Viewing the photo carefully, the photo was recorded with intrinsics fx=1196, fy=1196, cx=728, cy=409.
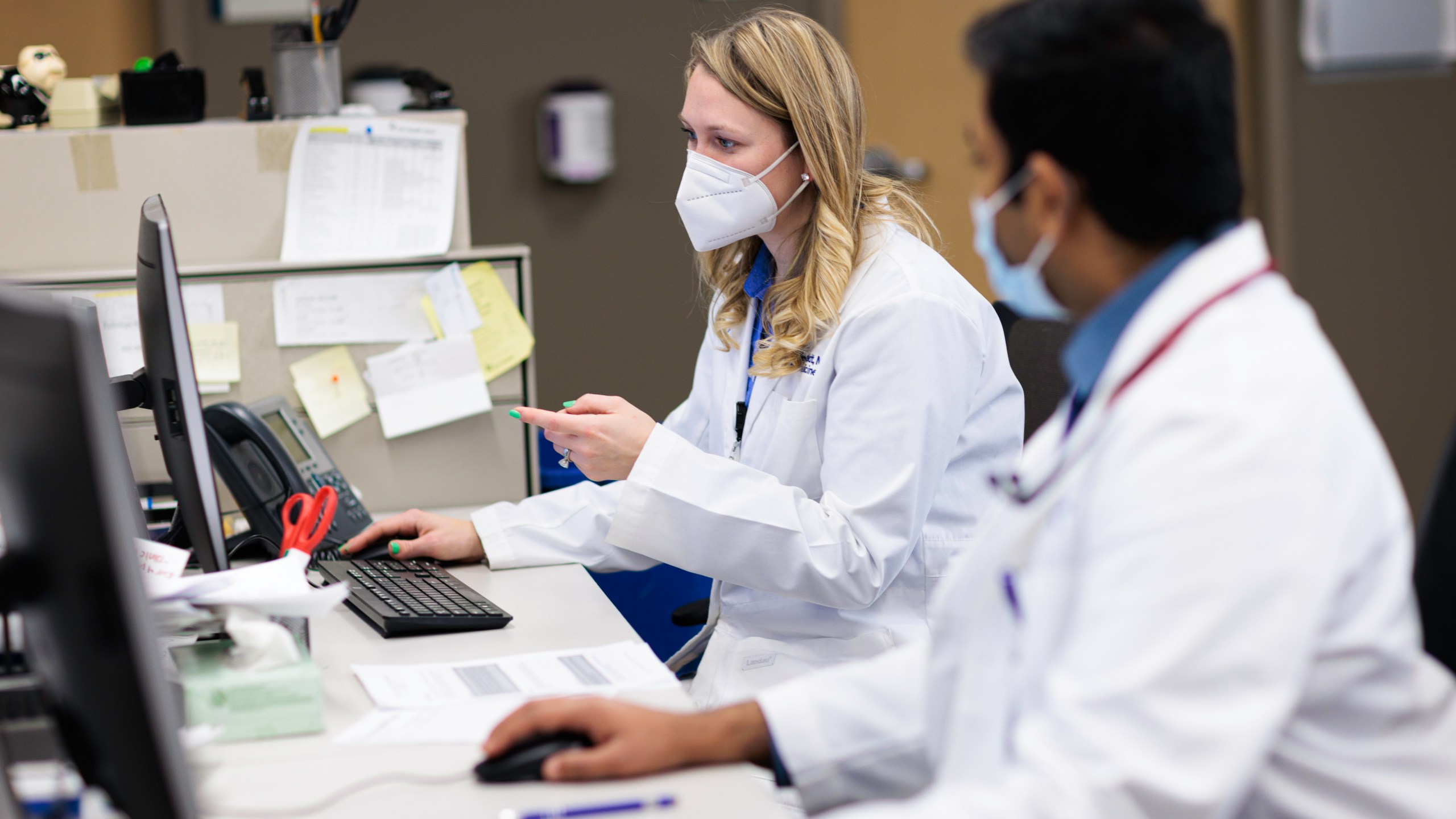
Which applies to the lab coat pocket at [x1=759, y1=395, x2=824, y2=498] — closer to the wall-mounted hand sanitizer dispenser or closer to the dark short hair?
the dark short hair

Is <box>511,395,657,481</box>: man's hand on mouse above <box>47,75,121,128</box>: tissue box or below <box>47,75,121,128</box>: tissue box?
below

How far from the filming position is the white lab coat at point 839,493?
1330 mm

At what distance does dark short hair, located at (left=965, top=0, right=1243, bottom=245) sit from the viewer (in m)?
0.68

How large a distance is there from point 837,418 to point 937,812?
74 centimetres

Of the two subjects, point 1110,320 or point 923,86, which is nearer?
point 1110,320

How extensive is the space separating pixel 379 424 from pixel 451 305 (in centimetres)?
23

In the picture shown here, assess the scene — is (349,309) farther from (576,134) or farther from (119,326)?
(576,134)

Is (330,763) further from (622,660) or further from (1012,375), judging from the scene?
(1012,375)

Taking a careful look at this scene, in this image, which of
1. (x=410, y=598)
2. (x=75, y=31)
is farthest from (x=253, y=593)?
(x=75, y=31)

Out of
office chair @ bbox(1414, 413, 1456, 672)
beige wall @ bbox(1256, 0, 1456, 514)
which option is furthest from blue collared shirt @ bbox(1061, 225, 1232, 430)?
beige wall @ bbox(1256, 0, 1456, 514)

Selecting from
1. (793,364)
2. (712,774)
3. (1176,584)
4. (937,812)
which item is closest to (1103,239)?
(1176,584)

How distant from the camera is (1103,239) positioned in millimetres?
726

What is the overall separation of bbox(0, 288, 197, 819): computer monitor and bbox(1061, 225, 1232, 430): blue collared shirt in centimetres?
57

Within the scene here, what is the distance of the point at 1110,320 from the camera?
2.46ft
